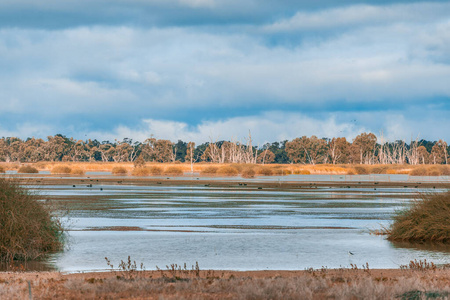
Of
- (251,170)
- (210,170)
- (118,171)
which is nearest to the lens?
(251,170)

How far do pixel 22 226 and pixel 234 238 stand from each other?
7.63 meters

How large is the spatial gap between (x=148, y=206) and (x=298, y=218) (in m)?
11.0

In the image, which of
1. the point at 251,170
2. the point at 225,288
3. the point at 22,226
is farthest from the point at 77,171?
the point at 225,288

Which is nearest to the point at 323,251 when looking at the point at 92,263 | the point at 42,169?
the point at 92,263

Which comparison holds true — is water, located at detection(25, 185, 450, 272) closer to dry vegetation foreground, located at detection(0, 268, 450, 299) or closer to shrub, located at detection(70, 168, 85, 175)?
dry vegetation foreground, located at detection(0, 268, 450, 299)

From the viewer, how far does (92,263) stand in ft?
56.9

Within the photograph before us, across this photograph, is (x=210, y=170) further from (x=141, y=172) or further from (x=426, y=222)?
(x=426, y=222)

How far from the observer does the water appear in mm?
17797

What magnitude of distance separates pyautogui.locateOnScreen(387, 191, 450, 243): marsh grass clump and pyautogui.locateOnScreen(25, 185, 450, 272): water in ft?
3.07

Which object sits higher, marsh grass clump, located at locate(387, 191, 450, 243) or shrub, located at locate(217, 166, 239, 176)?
shrub, located at locate(217, 166, 239, 176)

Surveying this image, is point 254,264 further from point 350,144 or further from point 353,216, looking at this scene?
point 350,144

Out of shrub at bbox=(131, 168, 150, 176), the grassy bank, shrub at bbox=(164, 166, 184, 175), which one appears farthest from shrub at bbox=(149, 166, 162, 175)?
shrub at bbox=(164, 166, 184, 175)

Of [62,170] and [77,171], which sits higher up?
[62,170]

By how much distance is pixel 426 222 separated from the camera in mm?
21625
